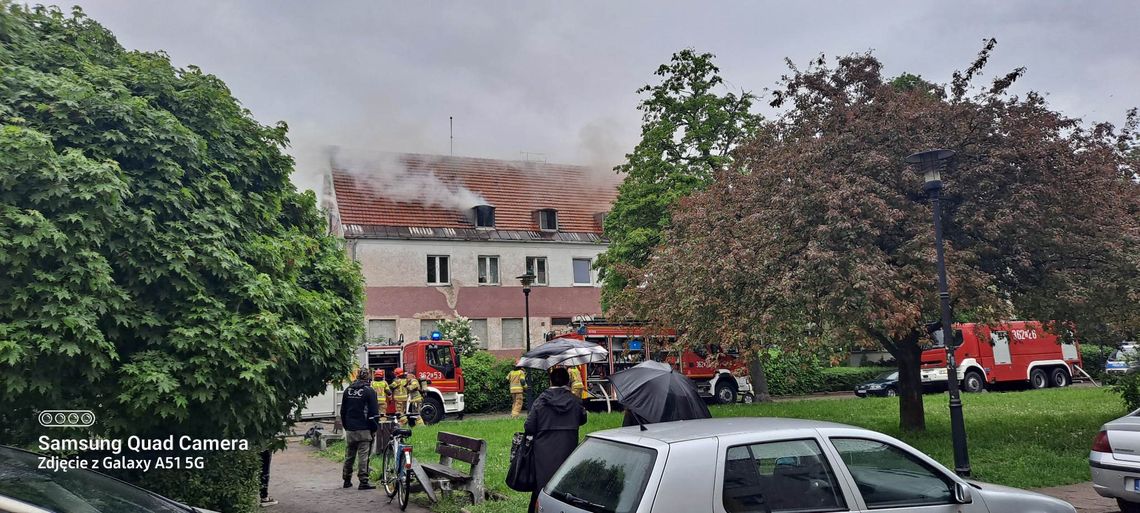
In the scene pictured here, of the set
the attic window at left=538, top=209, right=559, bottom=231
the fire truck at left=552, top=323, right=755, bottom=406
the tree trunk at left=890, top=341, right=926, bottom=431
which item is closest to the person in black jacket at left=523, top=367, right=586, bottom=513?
the tree trunk at left=890, top=341, right=926, bottom=431

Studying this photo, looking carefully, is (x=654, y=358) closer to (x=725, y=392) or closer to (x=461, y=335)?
(x=725, y=392)

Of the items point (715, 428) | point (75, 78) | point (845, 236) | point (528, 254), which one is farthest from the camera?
point (528, 254)

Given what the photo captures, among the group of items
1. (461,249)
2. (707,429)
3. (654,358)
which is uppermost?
(461,249)

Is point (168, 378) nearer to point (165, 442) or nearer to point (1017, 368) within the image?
point (165, 442)

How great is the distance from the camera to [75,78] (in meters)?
7.42

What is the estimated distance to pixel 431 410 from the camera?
74.9 feet

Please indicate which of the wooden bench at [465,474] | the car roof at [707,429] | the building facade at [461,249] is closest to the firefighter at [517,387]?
the building facade at [461,249]

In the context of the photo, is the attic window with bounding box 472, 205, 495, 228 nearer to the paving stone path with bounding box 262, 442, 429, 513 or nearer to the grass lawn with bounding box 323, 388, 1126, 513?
the grass lawn with bounding box 323, 388, 1126, 513

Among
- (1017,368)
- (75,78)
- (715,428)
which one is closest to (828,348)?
(715,428)

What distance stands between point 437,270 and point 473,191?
5391 millimetres

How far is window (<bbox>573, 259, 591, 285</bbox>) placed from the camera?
36.6 m

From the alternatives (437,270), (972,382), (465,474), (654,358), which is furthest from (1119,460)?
(437,270)

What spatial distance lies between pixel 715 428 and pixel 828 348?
25.2 ft

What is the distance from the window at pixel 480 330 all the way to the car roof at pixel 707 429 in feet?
94.7
